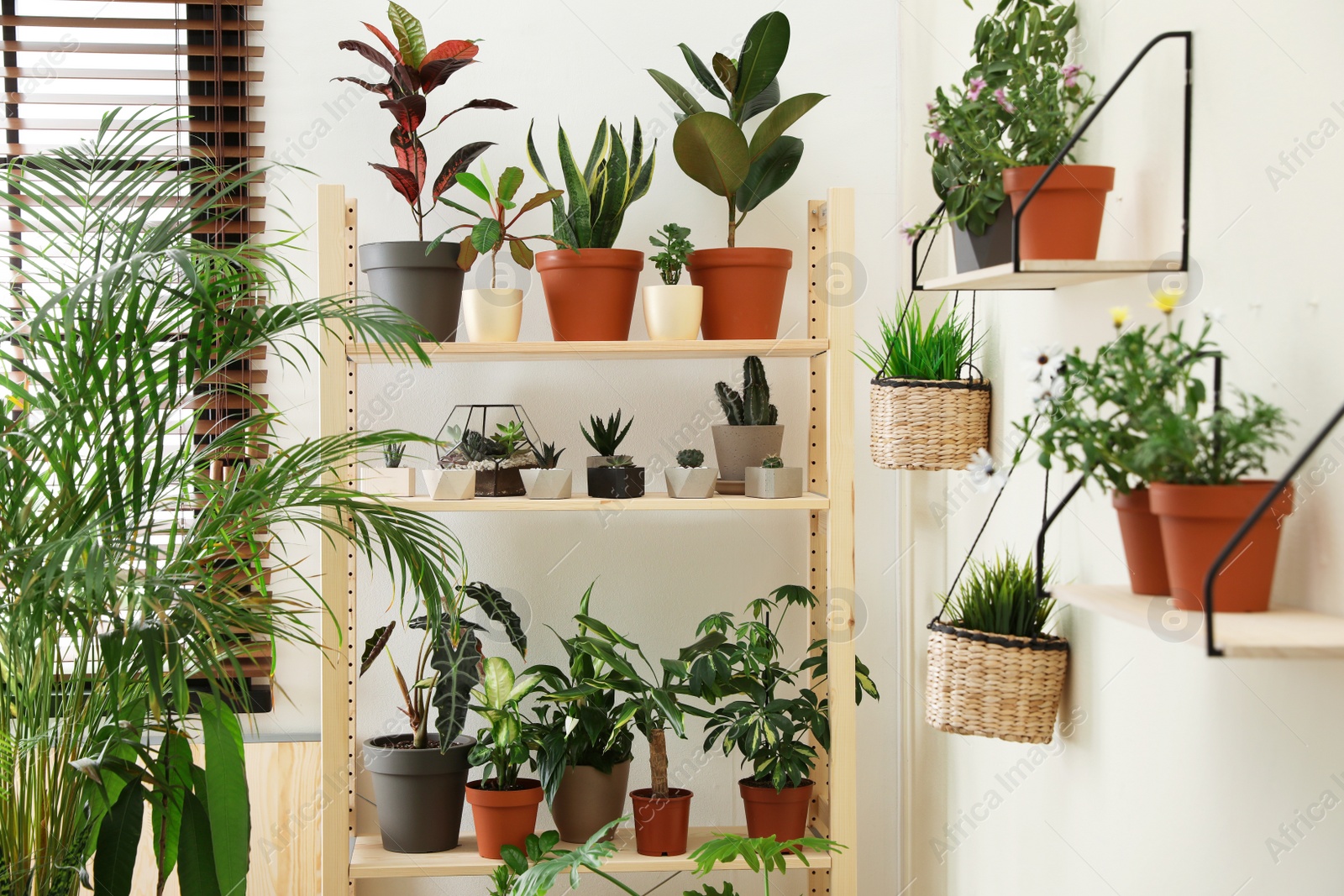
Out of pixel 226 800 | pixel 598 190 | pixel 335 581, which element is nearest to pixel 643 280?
pixel 598 190

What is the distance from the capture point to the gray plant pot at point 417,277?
194 cm

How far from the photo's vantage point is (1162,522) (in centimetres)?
101

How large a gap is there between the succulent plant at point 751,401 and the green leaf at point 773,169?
1.09 feet

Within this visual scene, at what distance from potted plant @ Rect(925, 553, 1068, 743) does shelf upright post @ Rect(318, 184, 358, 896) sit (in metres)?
1.04

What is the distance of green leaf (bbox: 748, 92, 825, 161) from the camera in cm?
197

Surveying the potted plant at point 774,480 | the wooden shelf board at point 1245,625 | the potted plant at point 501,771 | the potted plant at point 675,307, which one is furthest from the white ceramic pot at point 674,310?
the wooden shelf board at point 1245,625

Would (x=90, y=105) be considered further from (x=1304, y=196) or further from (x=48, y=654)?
(x=1304, y=196)

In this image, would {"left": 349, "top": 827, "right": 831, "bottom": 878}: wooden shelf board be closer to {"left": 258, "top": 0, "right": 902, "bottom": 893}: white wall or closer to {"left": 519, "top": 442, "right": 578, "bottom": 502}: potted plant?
{"left": 258, "top": 0, "right": 902, "bottom": 893}: white wall

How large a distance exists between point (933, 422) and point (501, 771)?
40.3 inches

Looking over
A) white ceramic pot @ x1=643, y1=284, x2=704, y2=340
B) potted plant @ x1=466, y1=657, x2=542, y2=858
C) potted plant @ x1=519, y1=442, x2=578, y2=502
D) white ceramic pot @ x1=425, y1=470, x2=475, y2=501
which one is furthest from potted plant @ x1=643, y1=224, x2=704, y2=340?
potted plant @ x1=466, y1=657, x2=542, y2=858

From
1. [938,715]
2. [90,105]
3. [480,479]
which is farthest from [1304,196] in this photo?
[90,105]

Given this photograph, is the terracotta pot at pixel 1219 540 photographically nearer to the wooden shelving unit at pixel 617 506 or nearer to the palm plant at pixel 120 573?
the wooden shelving unit at pixel 617 506

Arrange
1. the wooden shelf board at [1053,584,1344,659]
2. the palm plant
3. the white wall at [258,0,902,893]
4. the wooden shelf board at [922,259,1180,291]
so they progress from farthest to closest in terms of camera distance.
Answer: the white wall at [258,0,902,893]
the palm plant
the wooden shelf board at [922,259,1180,291]
the wooden shelf board at [1053,584,1344,659]

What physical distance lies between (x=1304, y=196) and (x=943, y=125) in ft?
1.67
